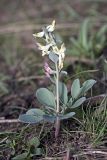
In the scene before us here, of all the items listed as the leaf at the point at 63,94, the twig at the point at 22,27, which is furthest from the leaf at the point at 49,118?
the twig at the point at 22,27

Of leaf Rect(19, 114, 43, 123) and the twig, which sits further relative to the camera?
the twig

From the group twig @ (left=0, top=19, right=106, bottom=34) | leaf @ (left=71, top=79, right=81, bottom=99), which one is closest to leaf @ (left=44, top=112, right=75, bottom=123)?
leaf @ (left=71, top=79, right=81, bottom=99)

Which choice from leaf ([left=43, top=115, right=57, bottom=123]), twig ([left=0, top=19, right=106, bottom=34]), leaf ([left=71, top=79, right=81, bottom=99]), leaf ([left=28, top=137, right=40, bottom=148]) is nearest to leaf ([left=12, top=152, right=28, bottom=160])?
leaf ([left=28, top=137, right=40, bottom=148])

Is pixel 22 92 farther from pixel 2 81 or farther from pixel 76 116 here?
pixel 76 116

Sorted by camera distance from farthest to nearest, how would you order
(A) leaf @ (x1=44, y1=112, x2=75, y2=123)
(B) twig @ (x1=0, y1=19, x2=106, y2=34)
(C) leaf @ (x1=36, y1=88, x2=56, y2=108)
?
(B) twig @ (x1=0, y1=19, x2=106, y2=34), (C) leaf @ (x1=36, y1=88, x2=56, y2=108), (A) leaf @ (x1=44, y1=112, x2=75, y2=123)

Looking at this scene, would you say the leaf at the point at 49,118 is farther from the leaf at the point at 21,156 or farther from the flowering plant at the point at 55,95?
the leaf at the point at 21,156

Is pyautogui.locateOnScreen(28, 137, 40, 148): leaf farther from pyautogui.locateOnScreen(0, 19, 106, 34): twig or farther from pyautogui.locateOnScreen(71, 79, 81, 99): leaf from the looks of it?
pyautogui.locateOnScreen(0, 19, 106, 34): twig

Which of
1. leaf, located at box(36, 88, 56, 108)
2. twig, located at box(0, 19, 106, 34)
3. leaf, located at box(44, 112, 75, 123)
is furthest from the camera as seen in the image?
twig, located at box(0, 19, 106, 34)

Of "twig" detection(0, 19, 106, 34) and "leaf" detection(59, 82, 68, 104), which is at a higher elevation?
"twig" detection(0, 19, 106, 34)

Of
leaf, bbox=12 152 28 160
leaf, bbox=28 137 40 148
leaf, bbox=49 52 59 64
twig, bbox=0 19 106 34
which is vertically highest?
twig, bbox=0 19 106 34
